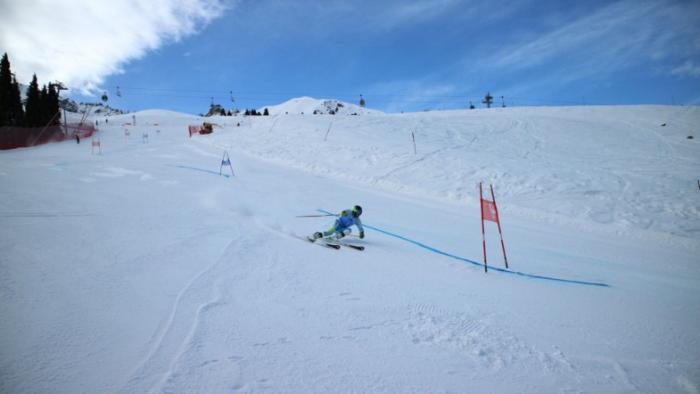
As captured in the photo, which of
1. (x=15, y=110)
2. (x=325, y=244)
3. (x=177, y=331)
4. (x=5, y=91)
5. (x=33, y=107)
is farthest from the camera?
(x=33, y=107)

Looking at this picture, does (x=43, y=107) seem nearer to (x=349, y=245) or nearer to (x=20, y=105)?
(x=20, y=105)

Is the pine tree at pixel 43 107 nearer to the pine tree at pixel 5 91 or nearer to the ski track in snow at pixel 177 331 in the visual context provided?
the pine tree at pixel 5 91

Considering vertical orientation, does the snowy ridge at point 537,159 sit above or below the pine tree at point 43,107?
below

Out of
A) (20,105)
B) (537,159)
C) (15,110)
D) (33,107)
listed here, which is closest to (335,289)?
(537,159)

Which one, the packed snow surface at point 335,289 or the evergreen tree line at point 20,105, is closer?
the packed snow surface at point 335,289

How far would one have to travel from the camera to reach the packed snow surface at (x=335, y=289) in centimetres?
314

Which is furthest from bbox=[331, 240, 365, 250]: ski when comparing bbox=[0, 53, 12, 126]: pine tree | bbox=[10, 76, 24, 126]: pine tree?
bbox=[10, 76, 24, 126]: pine tree

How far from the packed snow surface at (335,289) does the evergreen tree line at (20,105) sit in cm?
6182

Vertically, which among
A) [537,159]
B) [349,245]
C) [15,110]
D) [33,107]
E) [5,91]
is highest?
[5,91]

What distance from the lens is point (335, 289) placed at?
5043mm

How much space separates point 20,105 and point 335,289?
283 feet

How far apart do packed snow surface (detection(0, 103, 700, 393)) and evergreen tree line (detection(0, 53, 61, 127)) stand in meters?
61.8

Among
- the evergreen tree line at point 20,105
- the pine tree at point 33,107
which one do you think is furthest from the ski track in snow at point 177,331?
the pine tree at point 33,107

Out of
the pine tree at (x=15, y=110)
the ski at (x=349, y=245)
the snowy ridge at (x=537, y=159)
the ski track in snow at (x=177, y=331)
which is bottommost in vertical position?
the ski at (x=349, y=245)
